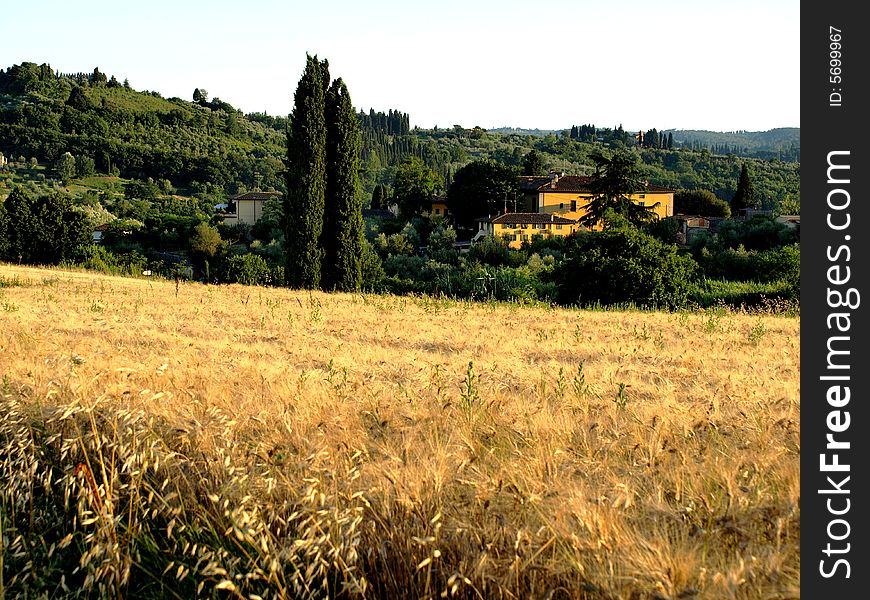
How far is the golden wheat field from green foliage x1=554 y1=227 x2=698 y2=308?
65.6ft

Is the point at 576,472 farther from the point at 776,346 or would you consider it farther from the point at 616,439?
the point at 776,346

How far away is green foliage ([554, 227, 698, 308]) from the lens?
2709cm

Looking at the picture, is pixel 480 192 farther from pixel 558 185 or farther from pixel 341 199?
pixel 341 199

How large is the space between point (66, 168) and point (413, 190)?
45.8 m

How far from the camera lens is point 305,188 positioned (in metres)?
28.1

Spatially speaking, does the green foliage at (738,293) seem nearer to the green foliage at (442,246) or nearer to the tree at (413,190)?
the green foliage at (442,246)

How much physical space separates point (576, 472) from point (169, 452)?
249 centimetres

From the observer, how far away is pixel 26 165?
9144 cm

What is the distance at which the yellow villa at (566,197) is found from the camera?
219 feet

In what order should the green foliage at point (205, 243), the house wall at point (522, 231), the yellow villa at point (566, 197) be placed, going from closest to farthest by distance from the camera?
the green foliage at point (205, 243) < the house wall at point (522, 231) < the yellow villa at point (566, 197)

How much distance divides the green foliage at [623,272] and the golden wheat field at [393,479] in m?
20.0

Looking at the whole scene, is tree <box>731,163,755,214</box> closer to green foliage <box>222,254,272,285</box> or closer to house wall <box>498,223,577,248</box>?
house wall <box>498,223,577,248</box>
